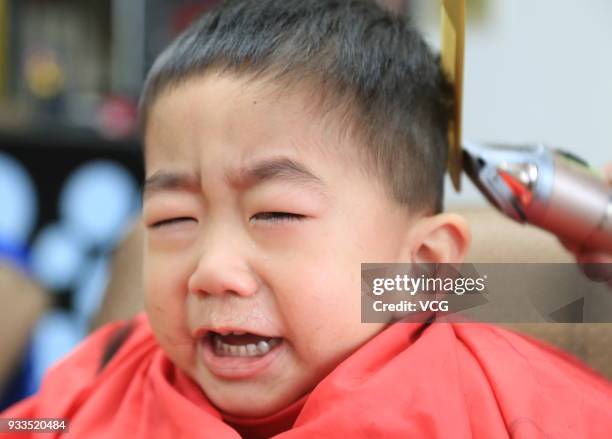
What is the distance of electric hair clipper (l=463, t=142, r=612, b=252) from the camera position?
73cm

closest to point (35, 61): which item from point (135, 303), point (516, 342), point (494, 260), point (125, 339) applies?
point (135, 303)

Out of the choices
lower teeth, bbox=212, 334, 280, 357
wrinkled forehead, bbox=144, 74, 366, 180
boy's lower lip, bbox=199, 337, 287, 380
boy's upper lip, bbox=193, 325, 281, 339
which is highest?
wrinkled forehead, bbox=144, 74, 366, 180

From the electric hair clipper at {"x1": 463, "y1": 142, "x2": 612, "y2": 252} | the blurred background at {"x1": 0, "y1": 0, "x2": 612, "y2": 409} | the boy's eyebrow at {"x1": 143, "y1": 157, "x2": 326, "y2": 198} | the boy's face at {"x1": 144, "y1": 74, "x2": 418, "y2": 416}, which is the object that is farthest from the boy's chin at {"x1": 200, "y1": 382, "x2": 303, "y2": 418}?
the blurred background at {"x1": 0, "y1": 0, "x2": 612, "y2": 409}

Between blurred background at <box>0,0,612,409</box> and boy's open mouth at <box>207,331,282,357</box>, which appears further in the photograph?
blurred background at <box>0,0,612,409</box>

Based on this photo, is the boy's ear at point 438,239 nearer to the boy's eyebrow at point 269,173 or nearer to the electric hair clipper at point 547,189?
the electric hair clipper at point 547,189

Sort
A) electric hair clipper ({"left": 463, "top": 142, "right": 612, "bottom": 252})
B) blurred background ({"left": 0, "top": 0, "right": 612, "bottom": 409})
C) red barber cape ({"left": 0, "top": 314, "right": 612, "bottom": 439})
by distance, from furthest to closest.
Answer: blurred background ({"left": 0, "top": 0, "right": 612, "bottom": 409})
electric hair clipper ({"left": 463, "top": 142, "right": 612, "bottom": 252})
red barber cape ({"left": 0, "top": 314, "right": 612, "bottom": 439})

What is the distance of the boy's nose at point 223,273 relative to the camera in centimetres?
66

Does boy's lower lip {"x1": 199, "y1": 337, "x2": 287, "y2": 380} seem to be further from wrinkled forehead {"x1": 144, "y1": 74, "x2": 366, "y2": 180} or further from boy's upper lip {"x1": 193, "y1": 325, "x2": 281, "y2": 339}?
wrinkled forehead {"x1": 144, "y1": 74, "x2": 366, "y2": 180}

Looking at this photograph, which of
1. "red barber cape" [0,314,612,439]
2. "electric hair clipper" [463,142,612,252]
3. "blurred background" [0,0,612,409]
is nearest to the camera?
"red barber cape" [0,314,612,439]

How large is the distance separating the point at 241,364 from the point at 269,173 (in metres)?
0.19

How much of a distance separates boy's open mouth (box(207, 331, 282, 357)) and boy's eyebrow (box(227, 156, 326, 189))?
0.49 feet

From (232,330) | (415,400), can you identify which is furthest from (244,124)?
(415,400)

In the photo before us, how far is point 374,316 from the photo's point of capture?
720 millimetres

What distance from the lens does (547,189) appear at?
2.41ft
